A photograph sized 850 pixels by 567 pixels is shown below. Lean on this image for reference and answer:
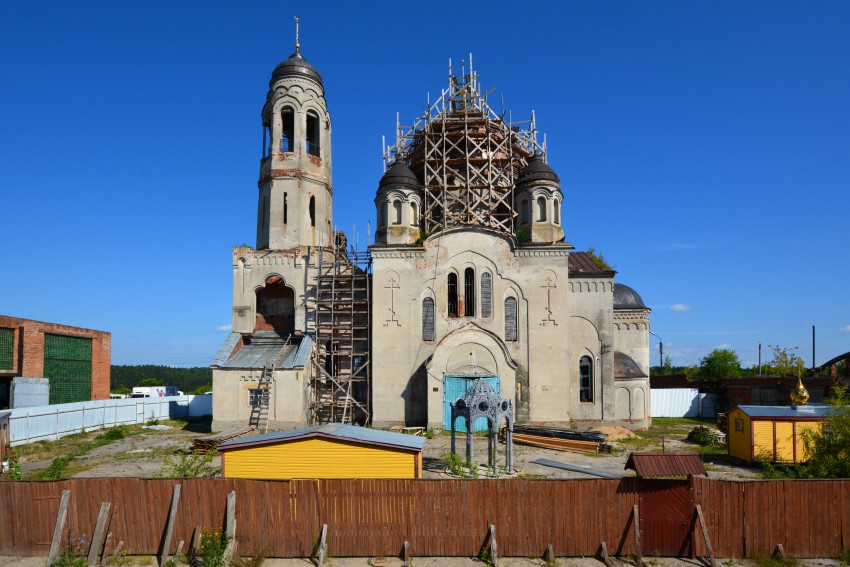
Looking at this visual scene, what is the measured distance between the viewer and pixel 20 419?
915 inches

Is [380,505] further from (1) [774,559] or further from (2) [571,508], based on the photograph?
(1) [774,559]

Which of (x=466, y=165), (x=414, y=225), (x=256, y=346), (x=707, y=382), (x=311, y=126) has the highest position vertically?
(x=311, y=126)

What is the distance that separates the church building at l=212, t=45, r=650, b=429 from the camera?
26.0 metres

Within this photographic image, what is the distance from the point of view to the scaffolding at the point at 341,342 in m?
27.2

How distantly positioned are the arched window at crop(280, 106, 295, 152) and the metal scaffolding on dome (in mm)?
5596

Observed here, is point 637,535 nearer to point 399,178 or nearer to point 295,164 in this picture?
point 399,178

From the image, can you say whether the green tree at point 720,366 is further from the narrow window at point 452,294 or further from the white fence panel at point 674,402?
the narrow window at point 452,294

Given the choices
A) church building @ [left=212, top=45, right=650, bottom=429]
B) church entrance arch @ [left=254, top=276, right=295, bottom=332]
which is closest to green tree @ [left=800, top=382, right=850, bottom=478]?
church building @ [left=212, top=45, right=650, bottom=429]

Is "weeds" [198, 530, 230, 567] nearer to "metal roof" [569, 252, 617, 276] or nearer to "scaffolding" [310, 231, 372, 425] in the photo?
"scaffolding" [310, 231, 372, 425]

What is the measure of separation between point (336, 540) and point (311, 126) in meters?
25.5

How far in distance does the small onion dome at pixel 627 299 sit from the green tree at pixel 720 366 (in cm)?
1770

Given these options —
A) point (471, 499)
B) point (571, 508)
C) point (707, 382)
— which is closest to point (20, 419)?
point (471, 499)

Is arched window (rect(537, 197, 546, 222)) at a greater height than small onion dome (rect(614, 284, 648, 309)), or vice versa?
arched window (rect(537, 197, 546, 222))

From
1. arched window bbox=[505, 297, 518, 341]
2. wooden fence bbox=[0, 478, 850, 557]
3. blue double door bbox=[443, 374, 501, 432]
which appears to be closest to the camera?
wooden fence bbox=[0, 478, 850, 557]
